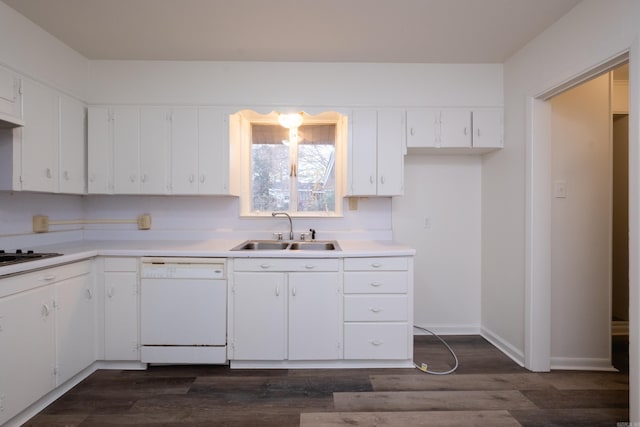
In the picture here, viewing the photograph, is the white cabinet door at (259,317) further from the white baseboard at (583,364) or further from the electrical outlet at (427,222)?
the white baseboard at (583,364)

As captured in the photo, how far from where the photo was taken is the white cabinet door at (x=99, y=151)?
8.74ft

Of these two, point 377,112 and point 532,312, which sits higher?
point 377,112

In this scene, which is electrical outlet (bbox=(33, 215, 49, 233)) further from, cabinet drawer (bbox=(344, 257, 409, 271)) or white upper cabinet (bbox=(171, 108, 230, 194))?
cabinet drawer (bbox=(344, 257, 409, 271))

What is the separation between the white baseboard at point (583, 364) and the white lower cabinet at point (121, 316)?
3274 millimetres

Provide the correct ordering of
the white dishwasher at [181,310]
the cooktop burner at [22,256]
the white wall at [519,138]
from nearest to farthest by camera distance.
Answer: the white wall at [519,138]
the cooktop burner at [22,256]
the white dishwasher at [181,310]

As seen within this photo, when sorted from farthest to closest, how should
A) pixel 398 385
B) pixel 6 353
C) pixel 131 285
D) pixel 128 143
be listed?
pixel 128 143
pixel 131 285
pixel 398 385
pixel 6 353

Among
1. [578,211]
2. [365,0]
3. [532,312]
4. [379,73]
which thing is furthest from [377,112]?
[532,312]

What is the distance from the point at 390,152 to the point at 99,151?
255 cm

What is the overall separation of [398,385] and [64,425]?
2089mm

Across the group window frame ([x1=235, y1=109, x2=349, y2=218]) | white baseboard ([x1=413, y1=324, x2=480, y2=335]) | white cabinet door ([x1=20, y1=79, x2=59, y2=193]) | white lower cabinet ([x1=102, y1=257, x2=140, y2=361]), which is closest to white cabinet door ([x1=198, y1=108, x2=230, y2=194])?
window frame ([x1=235, y1=109, x2=349, y2=218])

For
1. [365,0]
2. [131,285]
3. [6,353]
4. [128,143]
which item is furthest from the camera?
[128,143]

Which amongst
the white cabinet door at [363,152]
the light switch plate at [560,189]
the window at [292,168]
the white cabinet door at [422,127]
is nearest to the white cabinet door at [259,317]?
the window at [292,168]

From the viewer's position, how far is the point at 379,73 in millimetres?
2768

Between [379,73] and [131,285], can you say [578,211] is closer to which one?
[379,73]
